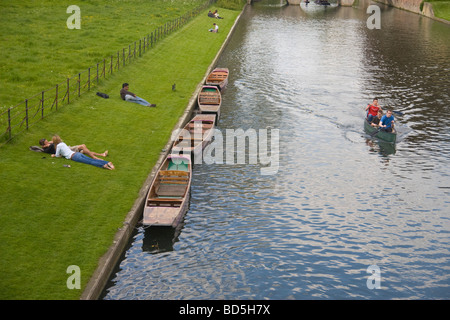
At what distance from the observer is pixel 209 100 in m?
43.1

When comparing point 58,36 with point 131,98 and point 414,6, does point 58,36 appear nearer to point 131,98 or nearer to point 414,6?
point 131,98

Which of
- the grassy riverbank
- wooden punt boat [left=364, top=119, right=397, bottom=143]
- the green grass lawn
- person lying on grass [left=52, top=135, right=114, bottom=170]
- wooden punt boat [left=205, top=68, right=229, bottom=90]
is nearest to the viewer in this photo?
the grassy riverbank

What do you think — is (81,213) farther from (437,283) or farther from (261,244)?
(437,283)

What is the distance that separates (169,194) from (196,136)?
7.92 m

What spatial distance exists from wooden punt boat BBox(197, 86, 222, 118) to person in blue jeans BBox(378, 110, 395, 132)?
11395 millimetres

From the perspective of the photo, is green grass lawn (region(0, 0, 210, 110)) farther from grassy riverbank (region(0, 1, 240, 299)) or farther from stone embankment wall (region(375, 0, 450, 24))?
stone embankment wall (region(375, 0, 450, 24))

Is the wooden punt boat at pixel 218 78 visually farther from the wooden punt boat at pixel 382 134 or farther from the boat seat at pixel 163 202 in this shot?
the boat seat at pixel 163 202

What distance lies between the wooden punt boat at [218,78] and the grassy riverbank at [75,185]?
2.46 metres

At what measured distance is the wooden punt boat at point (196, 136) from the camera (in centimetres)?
3288

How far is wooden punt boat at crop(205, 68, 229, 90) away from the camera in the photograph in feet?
158

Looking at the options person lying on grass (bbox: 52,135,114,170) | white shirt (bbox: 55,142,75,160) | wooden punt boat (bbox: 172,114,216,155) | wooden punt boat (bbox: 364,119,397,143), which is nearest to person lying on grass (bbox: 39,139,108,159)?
person lying on grass (bbox: 52,135,114,170)

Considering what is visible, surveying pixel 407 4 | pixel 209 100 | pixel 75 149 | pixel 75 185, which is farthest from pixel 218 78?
pixel 407 4

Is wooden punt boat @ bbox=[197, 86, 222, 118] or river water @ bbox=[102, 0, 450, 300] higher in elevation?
wooden punt boat @ bbox=[197, 86, 222, 118]

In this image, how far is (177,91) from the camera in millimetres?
45438
